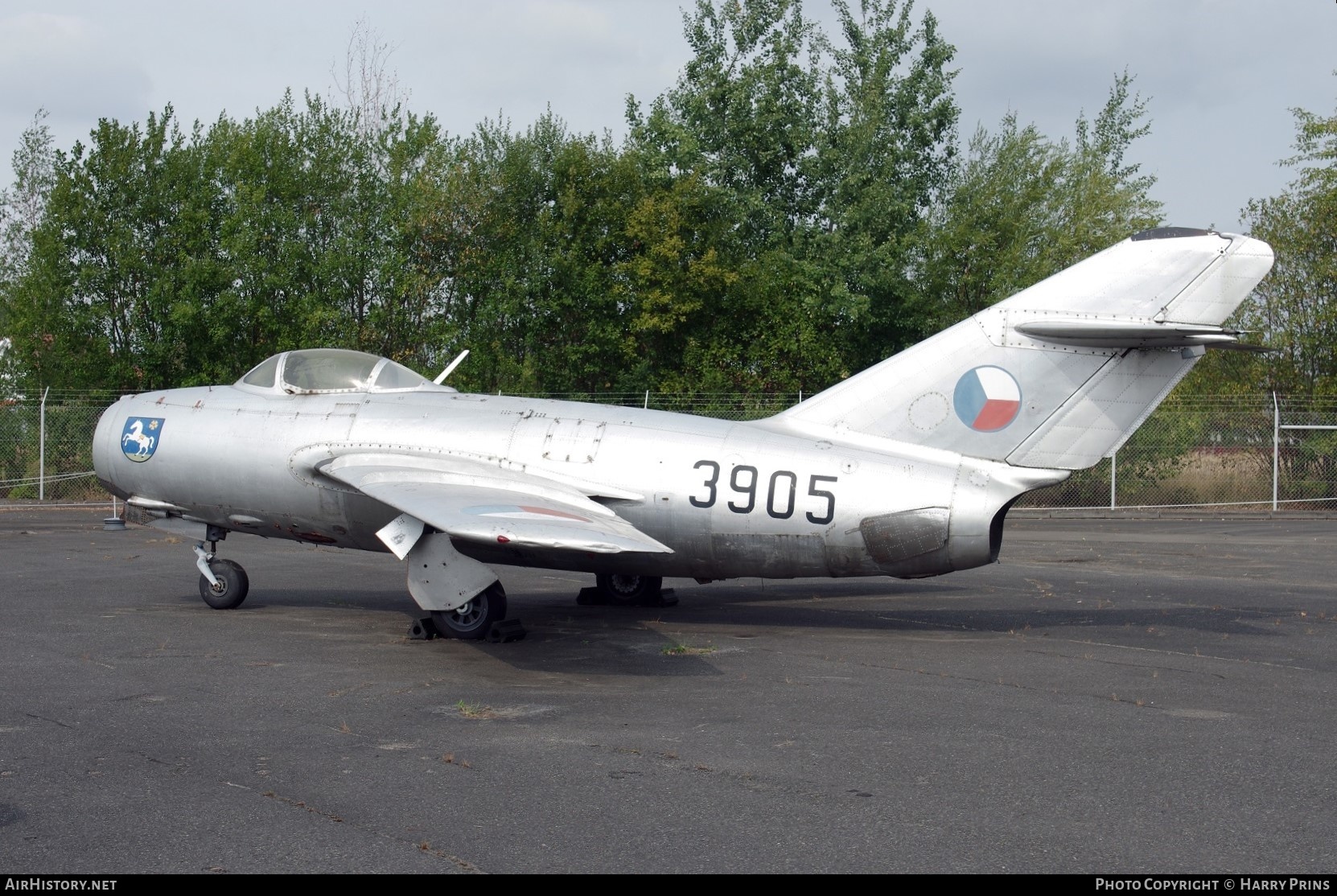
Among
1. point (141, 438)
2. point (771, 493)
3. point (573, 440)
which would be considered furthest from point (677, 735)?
point (141, 438)

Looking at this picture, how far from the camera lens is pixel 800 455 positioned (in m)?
10.6

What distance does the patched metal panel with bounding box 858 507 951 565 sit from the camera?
10.2 meters

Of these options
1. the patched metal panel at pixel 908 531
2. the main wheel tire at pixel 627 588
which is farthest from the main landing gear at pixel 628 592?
the patched metal panel at pixel 908 531

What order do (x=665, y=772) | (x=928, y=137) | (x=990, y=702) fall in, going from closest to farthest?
(x=665, y=772) < (x=990, y=702) < (x=928, y=137)

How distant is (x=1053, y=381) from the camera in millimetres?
10461

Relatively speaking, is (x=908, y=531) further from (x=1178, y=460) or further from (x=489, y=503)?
(x=1178, y=460)

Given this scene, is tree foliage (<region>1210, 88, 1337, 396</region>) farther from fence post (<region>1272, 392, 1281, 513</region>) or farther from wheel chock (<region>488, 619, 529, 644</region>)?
wheel chock (<region>488, 619, 529, 644</region>)

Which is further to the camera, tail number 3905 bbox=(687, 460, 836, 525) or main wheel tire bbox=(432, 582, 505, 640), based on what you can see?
main wheel tire bbox=(432, 582, 505, 640)

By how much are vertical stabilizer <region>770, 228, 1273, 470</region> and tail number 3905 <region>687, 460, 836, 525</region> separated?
85 cm

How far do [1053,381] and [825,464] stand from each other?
2.22 metres

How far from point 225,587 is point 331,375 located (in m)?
2.57

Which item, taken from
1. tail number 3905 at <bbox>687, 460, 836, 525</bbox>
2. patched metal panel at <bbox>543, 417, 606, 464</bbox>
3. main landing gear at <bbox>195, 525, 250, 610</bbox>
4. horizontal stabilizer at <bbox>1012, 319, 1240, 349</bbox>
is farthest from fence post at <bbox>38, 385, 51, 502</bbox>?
horizontal stabilizer at <bbox>1012, 319, 1240, 349</bbox>

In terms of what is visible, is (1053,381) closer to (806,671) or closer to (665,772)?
(806,671)
